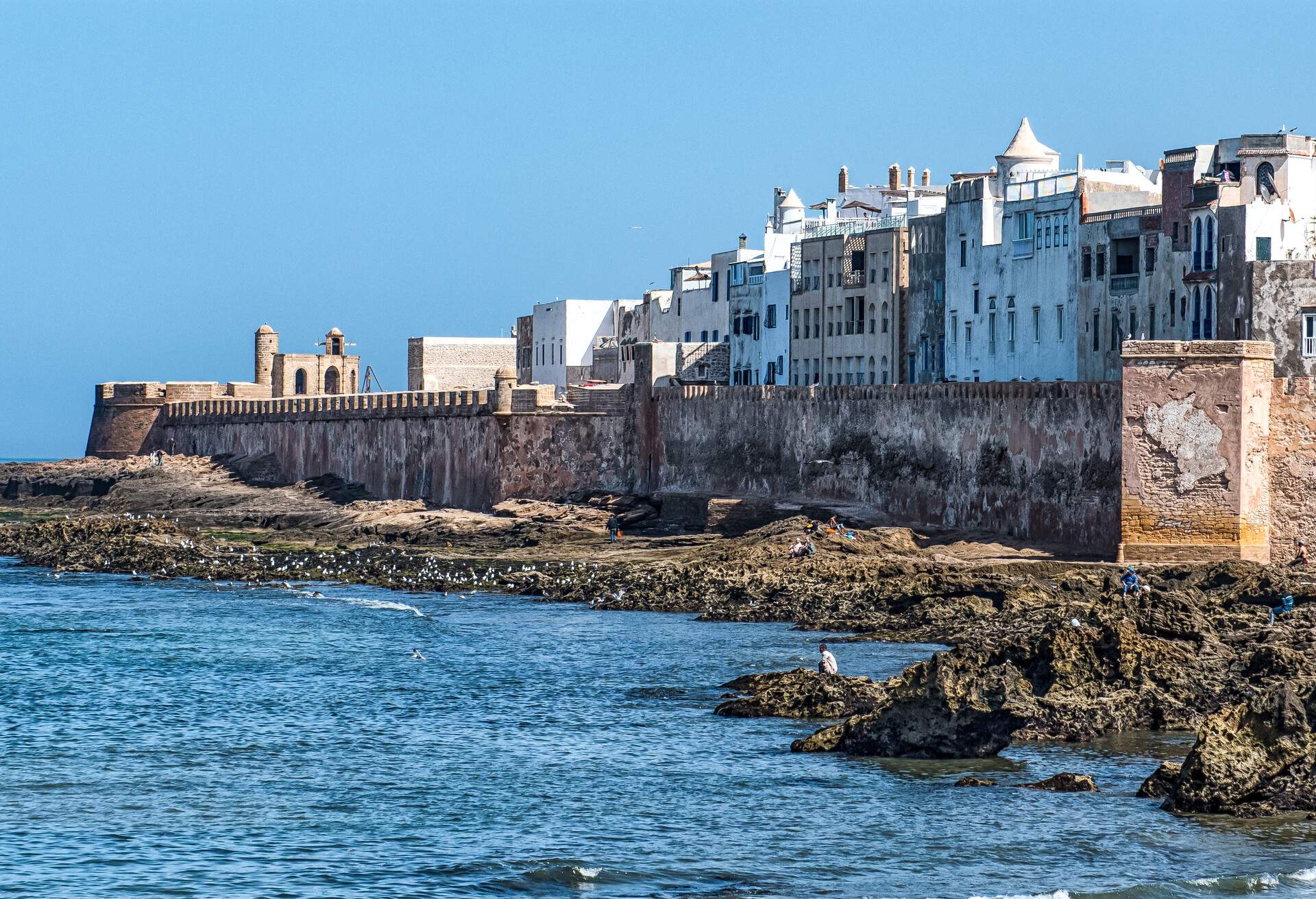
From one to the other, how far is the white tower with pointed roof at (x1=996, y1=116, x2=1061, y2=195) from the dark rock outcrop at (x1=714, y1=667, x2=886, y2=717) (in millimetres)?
36630

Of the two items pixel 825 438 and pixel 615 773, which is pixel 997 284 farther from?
pixel 615 773

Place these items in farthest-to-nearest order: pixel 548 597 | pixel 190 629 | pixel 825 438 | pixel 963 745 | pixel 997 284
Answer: pixel 997 284, pixel 825 438, pixel 548 597, pixel 190 629, pixel 963 745

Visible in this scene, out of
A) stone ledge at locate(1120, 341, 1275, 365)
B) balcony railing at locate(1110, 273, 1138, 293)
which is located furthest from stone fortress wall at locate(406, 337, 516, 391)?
stone ledge at locate(1120, 341, 1275, 365)

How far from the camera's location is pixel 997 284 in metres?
62.2

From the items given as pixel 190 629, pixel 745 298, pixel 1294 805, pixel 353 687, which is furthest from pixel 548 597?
pixel 745 298

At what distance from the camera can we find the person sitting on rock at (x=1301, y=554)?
43.7 metres

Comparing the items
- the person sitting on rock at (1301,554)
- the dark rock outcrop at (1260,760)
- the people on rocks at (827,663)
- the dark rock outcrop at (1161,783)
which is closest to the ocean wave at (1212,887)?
the dark rock outcrop at (1260,760)

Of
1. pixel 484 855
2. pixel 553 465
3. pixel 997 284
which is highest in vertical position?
pixel 997 284

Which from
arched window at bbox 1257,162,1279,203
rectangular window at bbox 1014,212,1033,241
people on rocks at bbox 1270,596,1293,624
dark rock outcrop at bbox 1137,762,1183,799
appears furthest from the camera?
rectangular window at bbox 1014,212,1033,241

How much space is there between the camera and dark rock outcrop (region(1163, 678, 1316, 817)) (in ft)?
72.5

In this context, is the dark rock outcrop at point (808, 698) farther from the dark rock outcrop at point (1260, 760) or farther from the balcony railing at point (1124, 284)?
the balcony railing at point (1124, 284)

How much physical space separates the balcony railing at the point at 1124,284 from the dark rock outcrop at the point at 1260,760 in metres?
33.7

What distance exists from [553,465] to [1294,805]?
43892 millimetres

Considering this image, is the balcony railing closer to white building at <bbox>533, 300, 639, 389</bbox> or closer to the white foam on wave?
the white foam on wave
